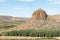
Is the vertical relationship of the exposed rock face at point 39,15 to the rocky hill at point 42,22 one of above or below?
above

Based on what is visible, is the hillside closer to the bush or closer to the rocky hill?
the rocky hill

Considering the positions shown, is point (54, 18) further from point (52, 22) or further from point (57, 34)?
point (57, 34)

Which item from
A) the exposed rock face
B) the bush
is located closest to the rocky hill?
the exposed rock face

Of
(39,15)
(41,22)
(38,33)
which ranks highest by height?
(39,15)

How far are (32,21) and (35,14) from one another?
2.75m

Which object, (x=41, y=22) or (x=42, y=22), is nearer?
(x=42, y=22)

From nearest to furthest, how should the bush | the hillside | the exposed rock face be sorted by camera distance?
1. the bush
2. the hillside
3. the exposed rock face

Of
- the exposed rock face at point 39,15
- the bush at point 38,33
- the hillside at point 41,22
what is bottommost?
the bush at point 38,33

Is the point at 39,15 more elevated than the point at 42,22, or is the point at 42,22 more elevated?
the point at 39,15

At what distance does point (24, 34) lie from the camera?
58781 millimetres

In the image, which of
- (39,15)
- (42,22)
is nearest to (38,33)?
(42,22)

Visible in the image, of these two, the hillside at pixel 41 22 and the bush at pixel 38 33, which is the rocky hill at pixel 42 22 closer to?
the hillside at pixel 41 22

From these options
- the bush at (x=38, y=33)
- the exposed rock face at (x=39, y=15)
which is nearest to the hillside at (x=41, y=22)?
the exposed rock face at (x=39, y=15)

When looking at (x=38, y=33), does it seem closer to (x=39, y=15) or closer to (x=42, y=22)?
(x=42, y=22)
